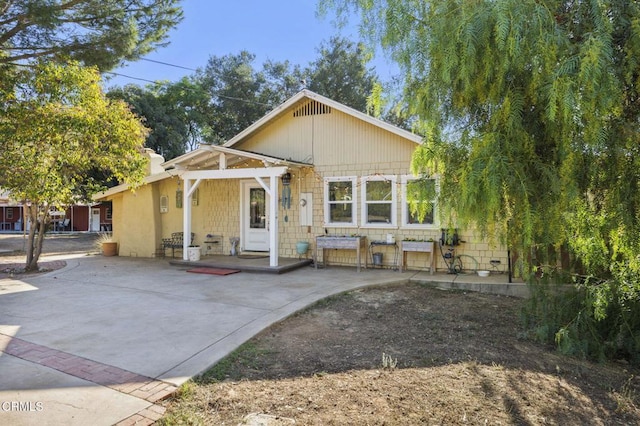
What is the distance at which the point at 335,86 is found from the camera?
2509cm

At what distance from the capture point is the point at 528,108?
3.35 m

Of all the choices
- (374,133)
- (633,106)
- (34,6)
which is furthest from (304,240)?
(633,106)

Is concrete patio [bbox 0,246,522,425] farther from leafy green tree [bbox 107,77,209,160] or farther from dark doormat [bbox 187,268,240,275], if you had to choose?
leafy green tree [bbox 107,77,209,160]

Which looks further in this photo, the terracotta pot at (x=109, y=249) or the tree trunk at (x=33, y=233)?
the terracotta pot at (x=109, y=249)

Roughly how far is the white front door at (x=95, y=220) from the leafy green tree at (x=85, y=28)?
22.8m

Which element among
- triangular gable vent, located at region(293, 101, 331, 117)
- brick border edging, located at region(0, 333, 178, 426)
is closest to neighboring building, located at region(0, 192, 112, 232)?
triangular gable vent, located at region(293, 101, 331, 117)

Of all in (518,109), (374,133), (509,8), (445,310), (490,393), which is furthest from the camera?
(374,133)

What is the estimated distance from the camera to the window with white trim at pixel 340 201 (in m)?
10.4

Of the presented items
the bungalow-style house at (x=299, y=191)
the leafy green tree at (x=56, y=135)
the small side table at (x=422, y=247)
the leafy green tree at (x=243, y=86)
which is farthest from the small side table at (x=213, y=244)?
the leafy green tree at (x=243, y=86)

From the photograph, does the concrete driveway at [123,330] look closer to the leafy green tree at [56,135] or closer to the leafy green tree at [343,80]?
the leafy green tree at [56,135]

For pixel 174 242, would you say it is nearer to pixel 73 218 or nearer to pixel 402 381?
pixel 402 381

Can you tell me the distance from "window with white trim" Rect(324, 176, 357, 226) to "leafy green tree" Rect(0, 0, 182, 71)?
5884 millimetres

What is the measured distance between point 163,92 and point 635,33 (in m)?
28.2

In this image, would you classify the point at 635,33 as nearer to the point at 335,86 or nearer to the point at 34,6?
the point at 34,6
